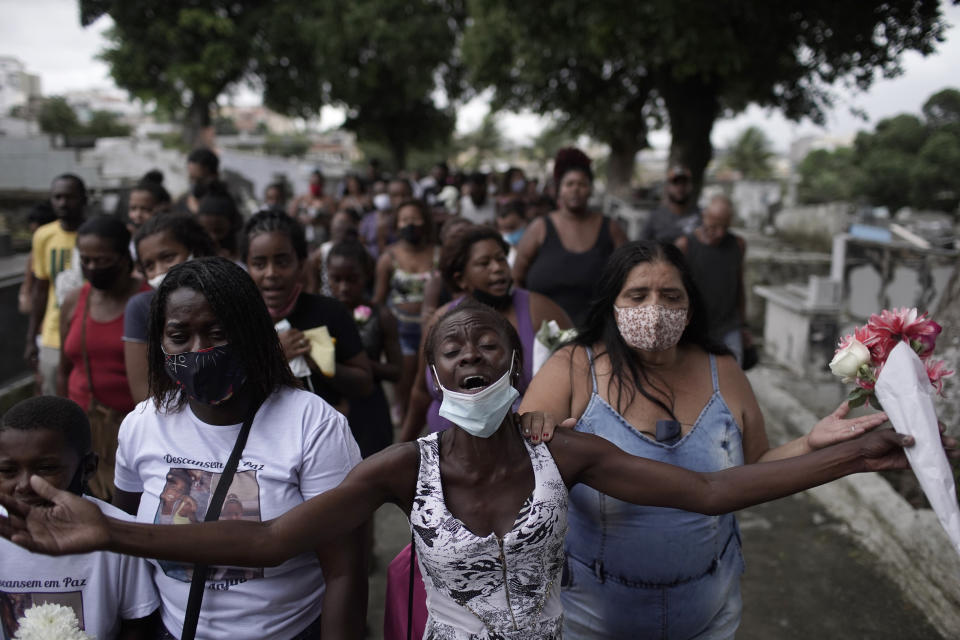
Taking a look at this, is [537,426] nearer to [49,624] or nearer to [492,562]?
[492,562]

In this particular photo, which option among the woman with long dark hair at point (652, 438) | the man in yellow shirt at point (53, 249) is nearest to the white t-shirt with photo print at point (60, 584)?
the woman with long dark hair at point (652, 438)

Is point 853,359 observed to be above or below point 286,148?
below

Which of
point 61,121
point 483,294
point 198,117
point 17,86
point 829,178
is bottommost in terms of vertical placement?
point 829,178

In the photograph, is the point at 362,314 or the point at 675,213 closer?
the point at 362,314

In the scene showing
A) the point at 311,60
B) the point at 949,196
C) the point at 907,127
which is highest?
the point at 311,60

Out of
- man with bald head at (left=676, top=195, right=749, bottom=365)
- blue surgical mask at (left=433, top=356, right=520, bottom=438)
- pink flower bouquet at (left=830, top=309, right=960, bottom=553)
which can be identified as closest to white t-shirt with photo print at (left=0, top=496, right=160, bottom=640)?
blue surgical mask at (left=433, top=356, right=520, bottom=438)

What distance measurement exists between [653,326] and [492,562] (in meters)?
0.96

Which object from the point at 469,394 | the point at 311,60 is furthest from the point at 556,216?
the point at 311,60

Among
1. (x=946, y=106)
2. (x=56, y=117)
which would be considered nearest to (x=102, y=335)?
(x=946, y=106)

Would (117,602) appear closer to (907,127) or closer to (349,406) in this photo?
(349,406)

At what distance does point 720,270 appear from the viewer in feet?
17.3

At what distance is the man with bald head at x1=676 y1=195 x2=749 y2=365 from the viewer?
5145 millimetres

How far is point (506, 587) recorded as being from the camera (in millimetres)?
1924

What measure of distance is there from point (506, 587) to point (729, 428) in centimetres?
93
